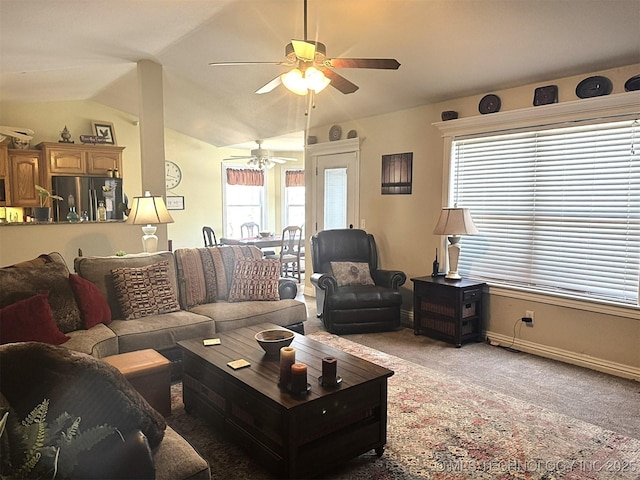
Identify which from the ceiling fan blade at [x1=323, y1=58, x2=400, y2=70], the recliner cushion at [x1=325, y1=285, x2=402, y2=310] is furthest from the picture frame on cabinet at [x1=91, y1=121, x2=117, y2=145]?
the ceiling fan blade at [x1=323, y1=58, x2=400, y2=70]

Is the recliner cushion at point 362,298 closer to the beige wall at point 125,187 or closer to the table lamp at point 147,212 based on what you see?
the table lamp at point 147,212

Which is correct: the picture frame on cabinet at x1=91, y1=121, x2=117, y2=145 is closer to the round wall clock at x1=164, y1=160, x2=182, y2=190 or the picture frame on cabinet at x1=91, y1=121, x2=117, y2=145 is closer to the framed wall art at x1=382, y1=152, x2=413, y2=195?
the round wall clock at x1=164, y1=160, x2=182, y2=190

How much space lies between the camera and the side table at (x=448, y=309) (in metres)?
4.21

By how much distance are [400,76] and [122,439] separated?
4.03 meters

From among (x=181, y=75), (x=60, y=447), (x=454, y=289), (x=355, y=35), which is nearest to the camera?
(x=60, y=447)

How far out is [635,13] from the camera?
2.90m

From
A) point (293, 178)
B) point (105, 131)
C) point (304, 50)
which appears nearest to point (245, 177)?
point (293, 178)

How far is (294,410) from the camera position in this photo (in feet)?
6.61

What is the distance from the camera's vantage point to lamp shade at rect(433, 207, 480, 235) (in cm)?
430

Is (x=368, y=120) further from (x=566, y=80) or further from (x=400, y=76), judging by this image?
(x=566, y=80)

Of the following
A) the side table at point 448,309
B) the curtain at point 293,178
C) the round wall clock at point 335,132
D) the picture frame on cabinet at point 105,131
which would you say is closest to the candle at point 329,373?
the side table at point 448,309

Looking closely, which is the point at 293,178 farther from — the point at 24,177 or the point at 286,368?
the point at 286,368

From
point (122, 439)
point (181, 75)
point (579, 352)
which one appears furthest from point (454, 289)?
point (181, 75)

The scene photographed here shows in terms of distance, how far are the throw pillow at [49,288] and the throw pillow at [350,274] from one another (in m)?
2.70
